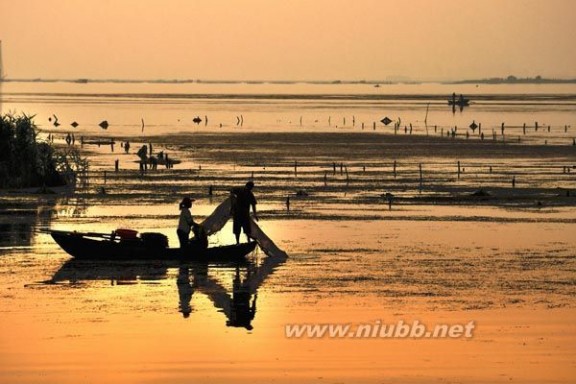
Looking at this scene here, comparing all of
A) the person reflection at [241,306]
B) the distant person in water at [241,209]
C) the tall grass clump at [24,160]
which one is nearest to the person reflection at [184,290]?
the person reflection at [241,306]

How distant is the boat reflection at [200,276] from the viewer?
102 feet

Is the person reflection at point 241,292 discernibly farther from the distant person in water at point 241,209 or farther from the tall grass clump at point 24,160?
the tall grass clump at point 24,160

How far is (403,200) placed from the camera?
189 ft

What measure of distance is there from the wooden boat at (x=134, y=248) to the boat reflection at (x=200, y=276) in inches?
6.7

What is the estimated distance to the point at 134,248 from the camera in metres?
37.5

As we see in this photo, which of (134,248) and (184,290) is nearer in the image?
(184,290)

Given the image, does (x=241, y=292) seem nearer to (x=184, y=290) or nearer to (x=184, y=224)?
(x=184, y=290)

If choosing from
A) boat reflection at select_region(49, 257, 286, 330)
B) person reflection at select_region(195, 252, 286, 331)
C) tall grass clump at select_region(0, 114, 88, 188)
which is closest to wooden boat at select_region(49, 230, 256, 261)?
boat reflection at select_region(49, 257, 286, 330)

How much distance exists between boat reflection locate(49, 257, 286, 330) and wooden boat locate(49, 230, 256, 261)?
0.17 metres

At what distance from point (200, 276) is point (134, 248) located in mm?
2890

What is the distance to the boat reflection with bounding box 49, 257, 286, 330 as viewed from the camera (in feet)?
102

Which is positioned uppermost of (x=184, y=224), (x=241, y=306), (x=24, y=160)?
(x=24, y=160)

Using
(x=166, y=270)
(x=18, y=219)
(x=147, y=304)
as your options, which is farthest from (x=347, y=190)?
(x=147, y=304)

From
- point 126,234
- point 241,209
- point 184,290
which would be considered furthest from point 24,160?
point 184,290
